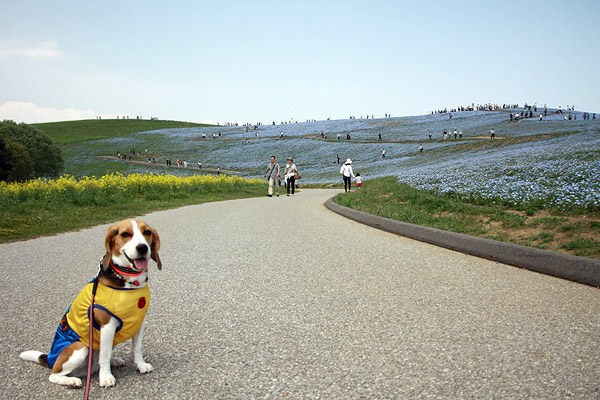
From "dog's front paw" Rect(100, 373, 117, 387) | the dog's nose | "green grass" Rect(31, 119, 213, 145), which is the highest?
"green grass" Rect(31, 119, 213, 145)

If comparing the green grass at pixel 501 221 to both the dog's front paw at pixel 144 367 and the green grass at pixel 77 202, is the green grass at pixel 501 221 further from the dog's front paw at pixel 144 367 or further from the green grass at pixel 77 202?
the green grass at pixel 77 202

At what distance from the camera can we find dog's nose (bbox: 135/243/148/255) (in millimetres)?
2844

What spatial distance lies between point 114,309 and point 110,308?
0.08 feet

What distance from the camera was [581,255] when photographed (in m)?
6.40

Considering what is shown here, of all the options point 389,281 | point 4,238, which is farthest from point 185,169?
point 389,281

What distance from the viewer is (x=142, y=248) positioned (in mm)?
2854

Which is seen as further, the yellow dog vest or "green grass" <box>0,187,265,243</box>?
"green grass" <box>0,187,265,243</box>

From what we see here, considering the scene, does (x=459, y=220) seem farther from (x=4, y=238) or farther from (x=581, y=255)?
(x=4, y=238)

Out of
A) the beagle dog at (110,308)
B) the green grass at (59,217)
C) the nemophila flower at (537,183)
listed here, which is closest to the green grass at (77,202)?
the green grass at (59,217)

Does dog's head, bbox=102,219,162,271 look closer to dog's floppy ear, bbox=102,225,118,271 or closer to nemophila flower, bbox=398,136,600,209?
dog's floppy ear, bbox=102,225,118,271

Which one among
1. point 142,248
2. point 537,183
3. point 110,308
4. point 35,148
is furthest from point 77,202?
point 35,148

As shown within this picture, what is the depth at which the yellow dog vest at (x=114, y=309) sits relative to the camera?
2926 millimetres

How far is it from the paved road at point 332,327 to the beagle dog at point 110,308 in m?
0.19

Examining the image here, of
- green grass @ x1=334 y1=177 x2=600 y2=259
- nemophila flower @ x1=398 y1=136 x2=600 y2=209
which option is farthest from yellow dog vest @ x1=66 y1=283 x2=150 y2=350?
nemophila flower @ x1=398 y1=136 x2=600 y2=209
